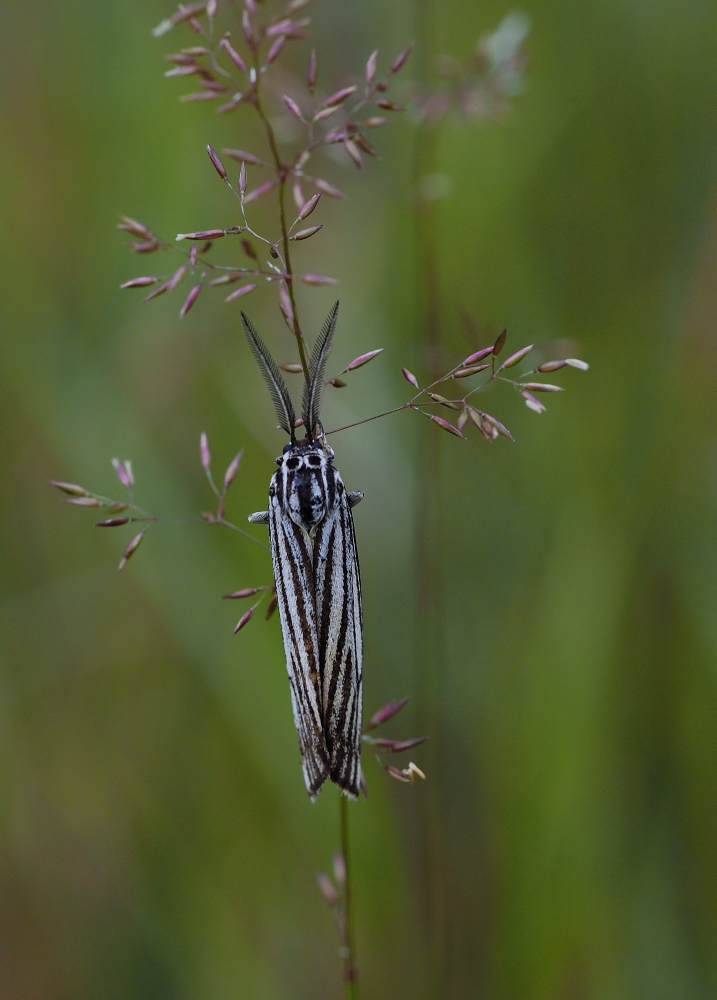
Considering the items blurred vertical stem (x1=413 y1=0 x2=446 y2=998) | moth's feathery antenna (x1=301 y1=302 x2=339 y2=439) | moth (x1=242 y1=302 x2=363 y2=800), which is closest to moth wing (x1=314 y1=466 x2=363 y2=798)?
moth (x1=242 y1=302 x2=363 y2=800)

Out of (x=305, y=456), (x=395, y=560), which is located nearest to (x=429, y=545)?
(x=395, y=560)

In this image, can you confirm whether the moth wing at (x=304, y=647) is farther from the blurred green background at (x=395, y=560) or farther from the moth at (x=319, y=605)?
the blurred green background at (x=395, y=560)

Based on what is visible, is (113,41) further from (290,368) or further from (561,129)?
(290,368)

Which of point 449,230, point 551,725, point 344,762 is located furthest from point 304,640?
point 449,230

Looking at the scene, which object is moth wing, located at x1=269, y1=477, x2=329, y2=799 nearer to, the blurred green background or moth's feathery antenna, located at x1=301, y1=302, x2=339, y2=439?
moth's feathery antenna, located at x1=301, y1=302, x2=339, y2=439

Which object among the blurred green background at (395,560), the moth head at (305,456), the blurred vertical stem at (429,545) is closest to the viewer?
the moth head at (305,456)

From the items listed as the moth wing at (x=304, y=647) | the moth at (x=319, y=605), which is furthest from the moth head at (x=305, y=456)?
the moth wing at (x=304, y=647)

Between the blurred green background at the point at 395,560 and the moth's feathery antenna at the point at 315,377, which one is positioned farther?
the blurred green background at the point at 395,560

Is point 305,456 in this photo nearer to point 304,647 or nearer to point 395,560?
point 304,647
